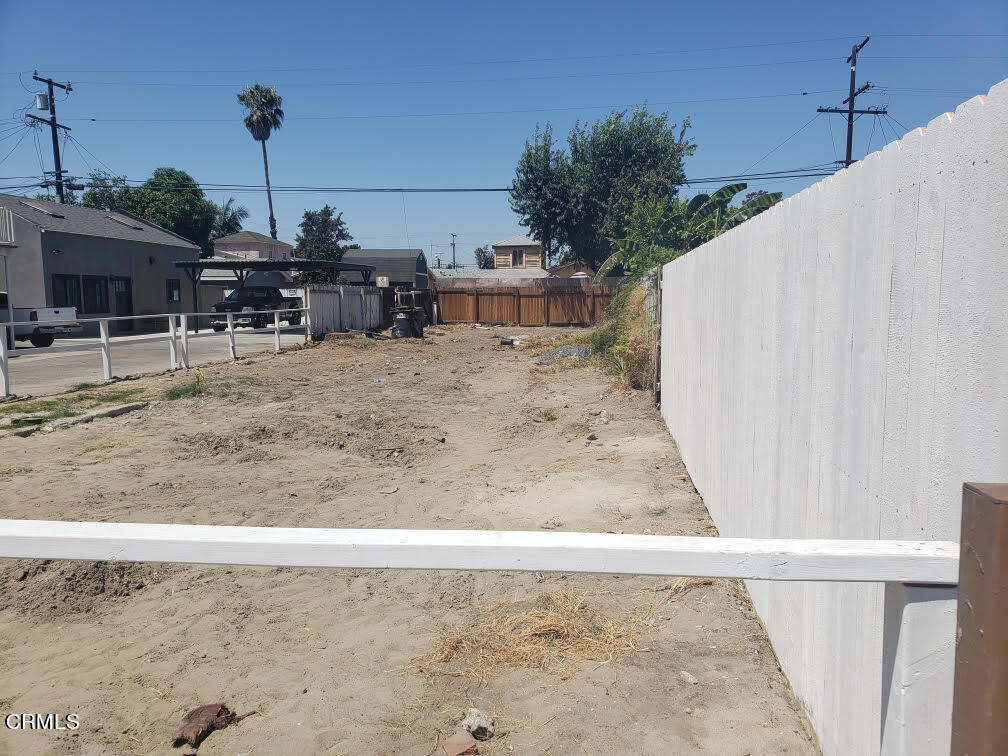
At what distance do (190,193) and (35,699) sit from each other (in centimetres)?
6350

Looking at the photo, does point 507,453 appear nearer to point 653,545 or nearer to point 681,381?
point 681,381

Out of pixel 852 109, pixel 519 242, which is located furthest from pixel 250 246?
pixel 852 109

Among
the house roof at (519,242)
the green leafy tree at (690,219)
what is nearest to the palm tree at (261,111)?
the house roof at (519,242)

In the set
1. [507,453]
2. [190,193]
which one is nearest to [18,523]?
[507,453]

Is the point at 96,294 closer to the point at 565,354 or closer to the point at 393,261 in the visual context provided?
the point at 565,354

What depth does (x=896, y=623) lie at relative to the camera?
1394mm

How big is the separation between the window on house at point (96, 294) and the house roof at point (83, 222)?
1.87 meters

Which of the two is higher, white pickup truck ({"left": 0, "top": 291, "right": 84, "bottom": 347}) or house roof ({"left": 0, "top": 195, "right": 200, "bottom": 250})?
house roof ({"left": 0, "top": 195, "right": 200, "bottom": 250})

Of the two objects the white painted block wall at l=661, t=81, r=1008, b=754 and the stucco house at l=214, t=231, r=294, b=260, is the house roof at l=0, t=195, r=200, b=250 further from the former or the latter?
the white painted block wall at l=661, t=81, r=1008, b=754

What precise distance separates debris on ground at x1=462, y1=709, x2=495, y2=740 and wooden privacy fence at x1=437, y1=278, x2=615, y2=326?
3016 centimetres

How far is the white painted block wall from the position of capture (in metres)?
1.58

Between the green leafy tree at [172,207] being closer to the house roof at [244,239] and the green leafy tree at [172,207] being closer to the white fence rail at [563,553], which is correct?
the house roof at [244,239]

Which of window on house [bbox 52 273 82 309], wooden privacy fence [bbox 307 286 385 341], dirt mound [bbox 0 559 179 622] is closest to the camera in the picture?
dirt mound [bbox 0 559 179 622]

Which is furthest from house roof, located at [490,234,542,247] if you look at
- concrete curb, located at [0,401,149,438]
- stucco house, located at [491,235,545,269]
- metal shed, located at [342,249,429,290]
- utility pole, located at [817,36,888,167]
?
concrete curb, located at [0,401,149,438]
